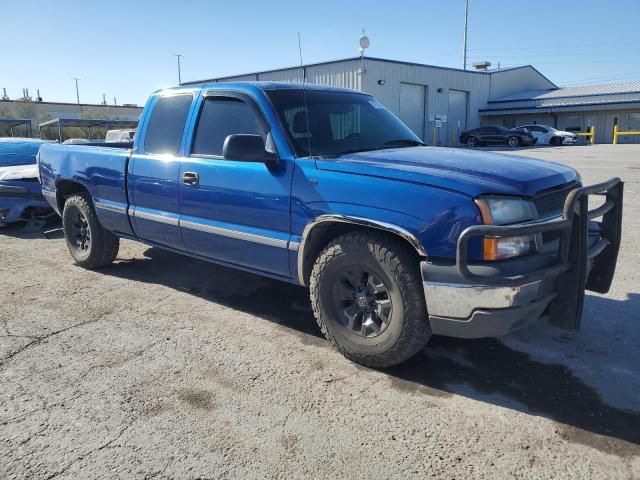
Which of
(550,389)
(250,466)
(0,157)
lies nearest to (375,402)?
(250,466)

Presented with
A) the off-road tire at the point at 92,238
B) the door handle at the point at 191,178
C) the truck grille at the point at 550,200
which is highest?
the door handle at the point at 191,178

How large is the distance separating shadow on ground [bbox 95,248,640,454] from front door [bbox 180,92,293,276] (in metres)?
0.63

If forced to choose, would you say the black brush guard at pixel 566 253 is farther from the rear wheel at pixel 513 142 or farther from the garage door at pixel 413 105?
the garage door at pixel 413 105

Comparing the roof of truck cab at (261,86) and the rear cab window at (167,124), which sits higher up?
the roof of truck cab at (261,86)

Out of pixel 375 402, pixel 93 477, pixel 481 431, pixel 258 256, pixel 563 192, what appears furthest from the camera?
pixel 258 256

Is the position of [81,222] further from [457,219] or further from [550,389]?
[550,389]

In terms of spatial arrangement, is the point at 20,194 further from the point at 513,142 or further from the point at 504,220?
the point at 513,142

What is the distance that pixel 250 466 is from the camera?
244 cm

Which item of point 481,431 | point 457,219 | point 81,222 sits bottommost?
point 481,431

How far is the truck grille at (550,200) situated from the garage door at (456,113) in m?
35.2

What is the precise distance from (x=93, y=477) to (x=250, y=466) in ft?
2.40

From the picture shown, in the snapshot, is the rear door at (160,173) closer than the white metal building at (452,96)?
Yes

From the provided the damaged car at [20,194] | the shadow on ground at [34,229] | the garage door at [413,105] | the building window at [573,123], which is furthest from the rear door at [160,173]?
the building window at [573,123]

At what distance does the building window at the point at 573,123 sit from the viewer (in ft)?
125
